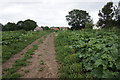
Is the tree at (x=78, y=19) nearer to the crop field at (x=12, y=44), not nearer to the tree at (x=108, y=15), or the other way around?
the tree at (x=108, y=15)

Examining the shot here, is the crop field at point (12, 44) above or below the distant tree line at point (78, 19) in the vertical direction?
below

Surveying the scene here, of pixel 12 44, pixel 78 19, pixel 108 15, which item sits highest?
pixel 78 19

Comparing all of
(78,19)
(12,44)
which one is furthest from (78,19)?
(12,44)

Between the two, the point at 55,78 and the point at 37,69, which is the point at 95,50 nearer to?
the point at 55,78

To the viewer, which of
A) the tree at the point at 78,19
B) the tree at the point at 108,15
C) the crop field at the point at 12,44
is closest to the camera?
the crop field at the point at 12,44

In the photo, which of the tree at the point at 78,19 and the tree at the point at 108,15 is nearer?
the tree at the point at 108,15

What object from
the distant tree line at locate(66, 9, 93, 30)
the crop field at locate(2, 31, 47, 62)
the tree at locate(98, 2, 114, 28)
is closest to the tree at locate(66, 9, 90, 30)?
the distant tree line at locate(66, 9, 93, 30)

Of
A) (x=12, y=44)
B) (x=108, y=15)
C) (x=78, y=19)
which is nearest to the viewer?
(x=12, y=44)

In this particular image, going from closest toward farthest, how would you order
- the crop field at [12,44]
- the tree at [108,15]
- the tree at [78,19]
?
the crop field at [12,44]
the tree at [108,15]
the tree at [78,19]

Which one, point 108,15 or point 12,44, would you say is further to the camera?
point 108,15

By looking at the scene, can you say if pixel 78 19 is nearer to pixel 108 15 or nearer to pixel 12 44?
pixel 108 15

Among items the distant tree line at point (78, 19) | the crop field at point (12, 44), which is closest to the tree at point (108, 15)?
the crop field at point (12, 44)

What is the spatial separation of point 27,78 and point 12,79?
1.84ft

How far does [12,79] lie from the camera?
120 inches
